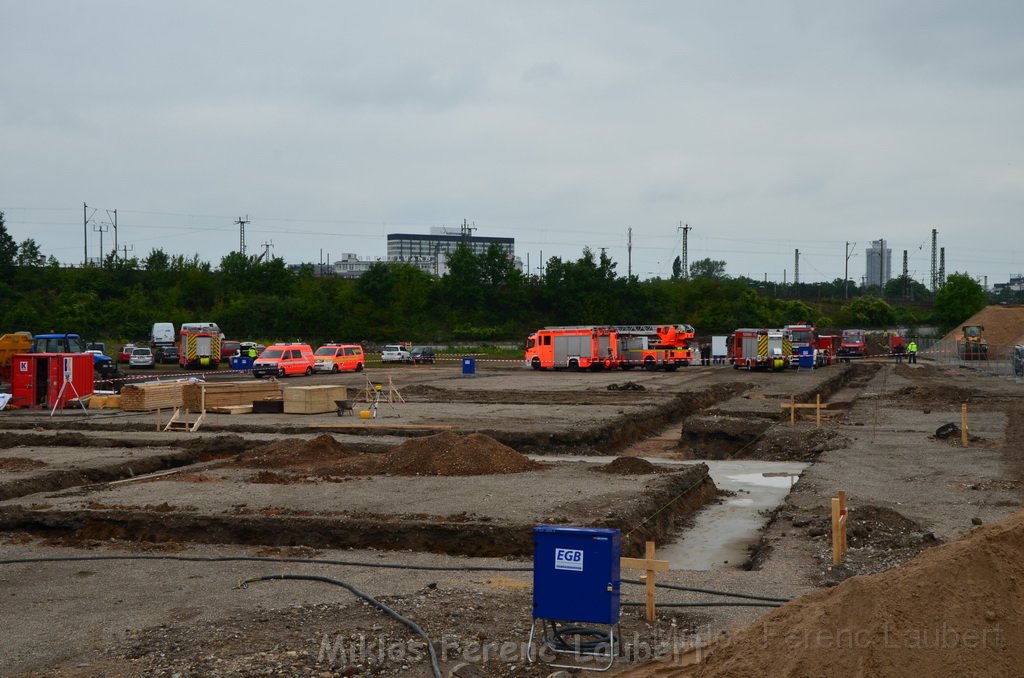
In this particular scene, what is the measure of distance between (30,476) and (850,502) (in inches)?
611

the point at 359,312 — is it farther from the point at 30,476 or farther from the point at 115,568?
the point at 115,568

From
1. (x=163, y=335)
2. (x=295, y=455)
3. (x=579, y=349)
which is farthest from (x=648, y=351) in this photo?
(x=295, y=455)

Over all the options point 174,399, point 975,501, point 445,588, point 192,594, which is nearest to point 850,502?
point 975,501

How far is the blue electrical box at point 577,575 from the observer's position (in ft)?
27.0

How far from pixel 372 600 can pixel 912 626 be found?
537cm

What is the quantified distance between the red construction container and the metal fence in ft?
142

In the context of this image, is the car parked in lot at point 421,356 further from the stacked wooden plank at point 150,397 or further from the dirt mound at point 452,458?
the dirt mound at point 452,458

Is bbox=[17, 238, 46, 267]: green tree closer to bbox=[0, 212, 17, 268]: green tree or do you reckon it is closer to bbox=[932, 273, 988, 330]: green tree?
bbox=[0, 212, 17, 268]: green tree

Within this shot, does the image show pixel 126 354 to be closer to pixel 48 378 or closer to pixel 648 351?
pixel 48 378

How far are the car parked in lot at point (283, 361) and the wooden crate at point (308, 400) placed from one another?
2024 cm

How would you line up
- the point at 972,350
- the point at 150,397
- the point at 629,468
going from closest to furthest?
1. the point at 629,468
2. the point at 150,397
3. the point at 972,350

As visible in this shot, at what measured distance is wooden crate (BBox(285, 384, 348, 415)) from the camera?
106ft

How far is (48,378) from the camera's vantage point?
115 ft

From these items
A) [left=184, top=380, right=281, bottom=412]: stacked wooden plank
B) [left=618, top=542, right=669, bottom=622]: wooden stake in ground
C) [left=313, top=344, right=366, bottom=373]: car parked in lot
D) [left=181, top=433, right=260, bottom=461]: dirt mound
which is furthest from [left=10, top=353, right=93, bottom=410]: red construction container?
[left=618, top=542, right=669, bottom=622]: wooden stake in ground
